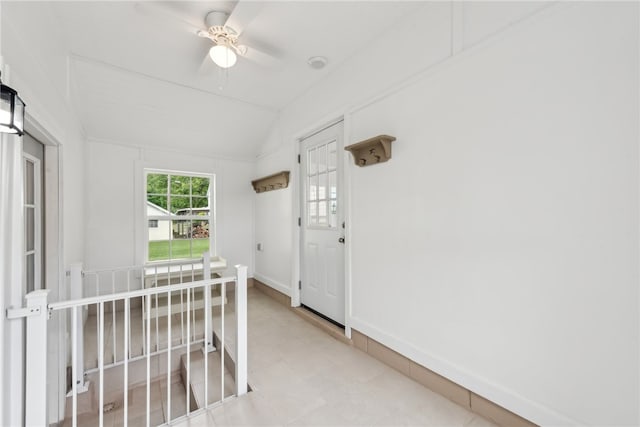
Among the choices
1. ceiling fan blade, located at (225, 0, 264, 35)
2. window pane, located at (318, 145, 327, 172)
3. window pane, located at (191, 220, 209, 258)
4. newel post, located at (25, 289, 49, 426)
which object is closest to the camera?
newel post, located at (25, 289, 49, 426)

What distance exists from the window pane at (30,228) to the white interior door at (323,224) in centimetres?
225

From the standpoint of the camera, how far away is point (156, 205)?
12.3 ft

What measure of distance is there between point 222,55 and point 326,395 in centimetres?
251

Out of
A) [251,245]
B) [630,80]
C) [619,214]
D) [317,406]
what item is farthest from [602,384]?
[251,245]

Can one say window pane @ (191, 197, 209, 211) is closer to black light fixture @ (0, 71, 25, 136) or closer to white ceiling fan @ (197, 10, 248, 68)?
white ceiling fan @ (197, 10, 248, 68)

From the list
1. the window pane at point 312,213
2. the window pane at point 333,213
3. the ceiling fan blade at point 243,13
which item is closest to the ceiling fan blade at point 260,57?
the ceiling fan blade at point 243,13

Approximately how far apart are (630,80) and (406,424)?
2.02m

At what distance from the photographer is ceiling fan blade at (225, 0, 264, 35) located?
1518 millimetres

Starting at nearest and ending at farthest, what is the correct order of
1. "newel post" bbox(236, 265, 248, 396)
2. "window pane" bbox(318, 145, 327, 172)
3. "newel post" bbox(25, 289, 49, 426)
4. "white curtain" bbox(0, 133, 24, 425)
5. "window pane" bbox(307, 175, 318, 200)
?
1. "white curtain" bbox(0, 133, 24, 425)
2. "newel post" bbox(25, 289, 49, 426)
3. "newel post" bbox(236, 265, 248, 396)
4. "window pane" bbox(318, 145, 327, 172)
5. "window pane" bbox(307, 175, 318, 200)

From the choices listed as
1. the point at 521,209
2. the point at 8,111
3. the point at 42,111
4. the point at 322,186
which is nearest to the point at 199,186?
the point at 322,186

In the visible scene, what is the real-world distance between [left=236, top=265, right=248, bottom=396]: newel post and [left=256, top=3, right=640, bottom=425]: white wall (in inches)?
43.4

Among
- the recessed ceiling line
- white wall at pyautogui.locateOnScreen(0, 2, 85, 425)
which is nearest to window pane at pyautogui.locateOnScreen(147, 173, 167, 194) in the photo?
white wall at pyautogui.locateOnScreen(0, 2, 85, 425)

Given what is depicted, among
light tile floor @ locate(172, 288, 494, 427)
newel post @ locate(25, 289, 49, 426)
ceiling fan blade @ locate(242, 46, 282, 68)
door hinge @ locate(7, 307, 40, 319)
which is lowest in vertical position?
light tile floor @ locate(172, 288, 494, 427)

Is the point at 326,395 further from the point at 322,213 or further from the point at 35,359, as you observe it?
the point at 322,213
